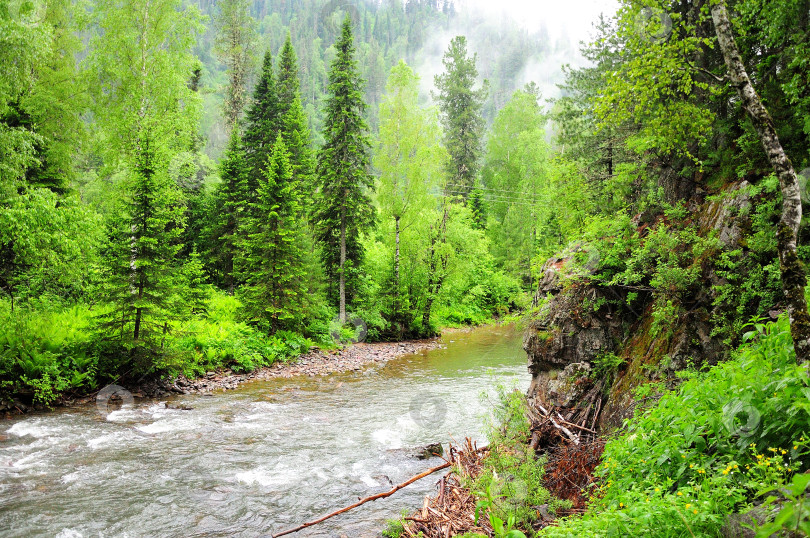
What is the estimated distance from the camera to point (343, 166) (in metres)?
21.5

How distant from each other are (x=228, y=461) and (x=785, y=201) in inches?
347

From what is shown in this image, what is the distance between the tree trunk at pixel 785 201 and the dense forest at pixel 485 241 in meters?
0.02

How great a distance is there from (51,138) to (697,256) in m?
19.0

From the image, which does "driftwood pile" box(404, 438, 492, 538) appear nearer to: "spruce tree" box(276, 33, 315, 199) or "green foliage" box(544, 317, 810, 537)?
"green foliage" box(544, 317, 810, 537)

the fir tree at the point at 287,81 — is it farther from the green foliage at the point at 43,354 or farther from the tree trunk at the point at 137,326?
the green foliage at the point at 43,354

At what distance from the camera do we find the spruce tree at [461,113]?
3847 cm

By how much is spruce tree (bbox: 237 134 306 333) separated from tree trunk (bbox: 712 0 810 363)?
578 inches

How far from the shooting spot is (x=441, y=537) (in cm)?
491

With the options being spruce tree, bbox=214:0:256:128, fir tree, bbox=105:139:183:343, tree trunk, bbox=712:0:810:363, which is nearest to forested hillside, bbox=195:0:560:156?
spruce tree, bbox=214:0:256:128

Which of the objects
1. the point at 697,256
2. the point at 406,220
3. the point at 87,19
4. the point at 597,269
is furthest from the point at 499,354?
the point at 87,19

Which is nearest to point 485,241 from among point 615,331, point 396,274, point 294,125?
point 396,274

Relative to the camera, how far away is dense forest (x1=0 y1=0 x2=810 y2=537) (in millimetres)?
3854

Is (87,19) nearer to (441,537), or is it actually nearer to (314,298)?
(314,298)

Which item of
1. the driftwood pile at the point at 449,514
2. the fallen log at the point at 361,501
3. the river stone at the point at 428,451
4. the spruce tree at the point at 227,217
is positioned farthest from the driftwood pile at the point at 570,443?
the spruce tree at the point at 227,217
